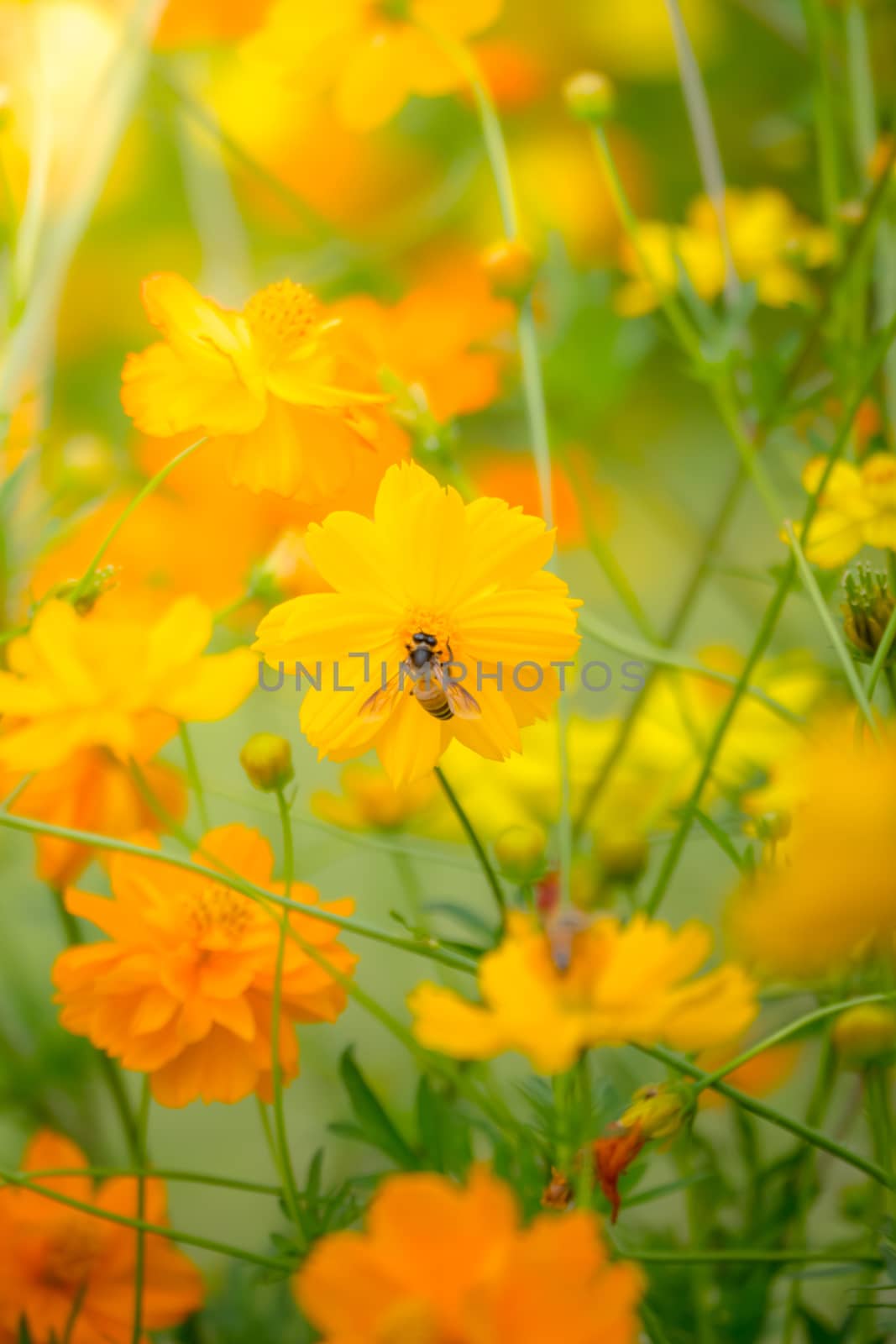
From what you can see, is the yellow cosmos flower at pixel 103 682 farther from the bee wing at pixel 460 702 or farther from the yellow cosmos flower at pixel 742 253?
the yellow cosmos flower at pixel 742 253

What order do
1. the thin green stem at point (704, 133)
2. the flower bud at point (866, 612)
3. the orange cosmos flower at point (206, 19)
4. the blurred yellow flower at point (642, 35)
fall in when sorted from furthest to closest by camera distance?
the blurred yellow flower at point (642, 35) < the orange cosmos flower at point (206, 19) < the thin green stem at point (704, 133) < the flower bud at point (866, 612)

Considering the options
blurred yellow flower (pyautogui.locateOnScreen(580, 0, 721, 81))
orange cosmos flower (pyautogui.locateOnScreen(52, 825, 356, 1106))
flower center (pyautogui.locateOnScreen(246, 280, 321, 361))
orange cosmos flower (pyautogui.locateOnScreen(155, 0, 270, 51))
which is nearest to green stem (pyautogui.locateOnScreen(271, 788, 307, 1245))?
orange cosmos flower (pyautogui.locateOnScreen(52, 825, 356, 1106))

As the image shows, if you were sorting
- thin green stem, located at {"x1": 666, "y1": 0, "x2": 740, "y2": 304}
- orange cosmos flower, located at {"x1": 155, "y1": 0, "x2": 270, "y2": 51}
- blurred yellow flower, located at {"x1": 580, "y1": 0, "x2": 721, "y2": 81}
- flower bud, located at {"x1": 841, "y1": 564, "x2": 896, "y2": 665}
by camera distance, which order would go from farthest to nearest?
blurred yellow flower, located at {"x1": 580, "y1": 0, "x2": 721, "y2": 81}, orange cosmos flower, located at {"x1": 155, "y1": 0, "x2": 270, "y2": 51}, thin green stem, located at {"x1": 666, "y1": 0, "x2": 740, "y2": 304}, flower bud, located at {"x1": 841, "y1": 564, "x2": 896, "y2": 665}

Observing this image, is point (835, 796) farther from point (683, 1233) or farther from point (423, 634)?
point (683, 1233)

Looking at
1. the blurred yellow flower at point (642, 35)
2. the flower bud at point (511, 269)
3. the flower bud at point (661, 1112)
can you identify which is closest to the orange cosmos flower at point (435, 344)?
the flower bud at point (511, 269)

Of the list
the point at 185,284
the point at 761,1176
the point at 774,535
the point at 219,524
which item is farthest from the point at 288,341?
the point at 774,535

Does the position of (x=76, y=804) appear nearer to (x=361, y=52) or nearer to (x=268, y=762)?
(x=268, y=762)

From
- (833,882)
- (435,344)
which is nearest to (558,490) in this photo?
(435,344)

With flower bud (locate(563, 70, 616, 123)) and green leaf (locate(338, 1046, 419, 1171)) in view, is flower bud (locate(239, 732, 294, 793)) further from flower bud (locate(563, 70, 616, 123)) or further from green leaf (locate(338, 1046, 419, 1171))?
flower bud (locate(563, 70, 616, 123))
